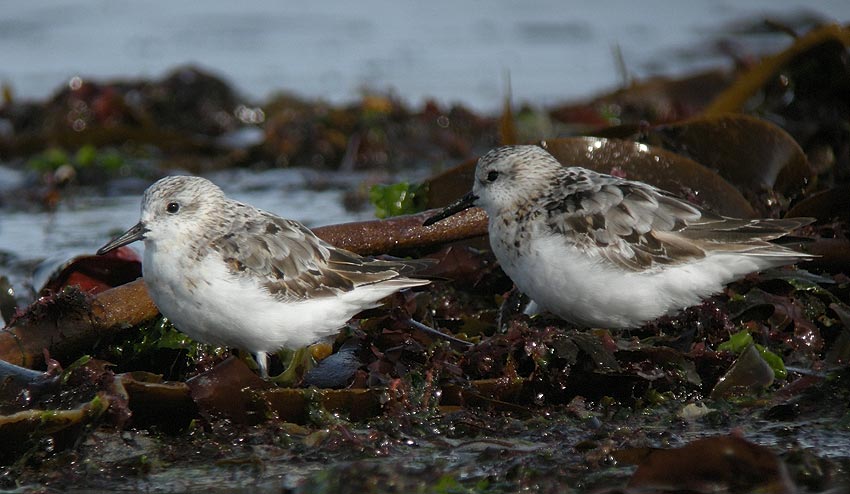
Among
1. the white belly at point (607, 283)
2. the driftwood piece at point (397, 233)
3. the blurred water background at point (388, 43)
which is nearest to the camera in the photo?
the white belly at point (607, 283)

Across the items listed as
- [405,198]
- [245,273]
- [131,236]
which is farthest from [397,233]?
[131,236]

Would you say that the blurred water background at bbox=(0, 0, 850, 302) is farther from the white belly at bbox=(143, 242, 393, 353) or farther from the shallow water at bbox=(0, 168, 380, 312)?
the white belly at bbox=(143, 242, 393, 353)

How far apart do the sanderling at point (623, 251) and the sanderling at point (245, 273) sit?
18.7 inches

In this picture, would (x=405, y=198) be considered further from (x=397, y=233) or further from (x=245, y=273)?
(x=245, y=273)

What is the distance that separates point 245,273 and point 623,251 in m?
1.47

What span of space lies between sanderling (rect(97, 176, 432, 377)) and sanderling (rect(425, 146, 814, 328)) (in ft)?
1.56

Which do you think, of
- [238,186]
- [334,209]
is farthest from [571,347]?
[238,186]

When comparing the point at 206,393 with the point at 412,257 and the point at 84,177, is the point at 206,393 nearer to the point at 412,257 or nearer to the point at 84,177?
the point at 412,257

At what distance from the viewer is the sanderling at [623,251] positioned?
4297mm

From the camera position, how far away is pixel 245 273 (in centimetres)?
416

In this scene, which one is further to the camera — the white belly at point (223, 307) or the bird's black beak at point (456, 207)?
the bird's black beak at point (456, 207)

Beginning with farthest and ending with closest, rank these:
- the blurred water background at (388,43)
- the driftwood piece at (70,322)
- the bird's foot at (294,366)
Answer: the blurred water background at (388,43) → the driftwood piece at (70,322) → the bird's foot at (294,366)

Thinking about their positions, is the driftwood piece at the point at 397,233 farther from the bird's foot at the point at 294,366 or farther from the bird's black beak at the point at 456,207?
the bird's foot at the point at 294,366

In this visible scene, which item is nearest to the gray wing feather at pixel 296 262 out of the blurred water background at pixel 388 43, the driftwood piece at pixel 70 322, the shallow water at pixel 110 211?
the driftwood piece at pixel 70 322
